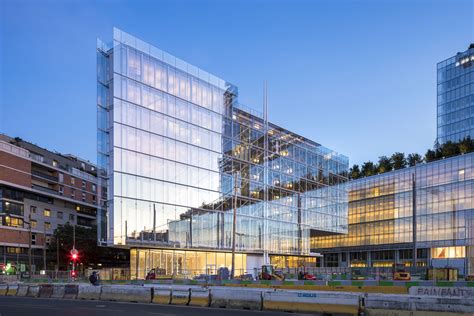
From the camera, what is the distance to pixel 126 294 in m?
28.9

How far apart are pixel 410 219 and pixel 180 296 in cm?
7235

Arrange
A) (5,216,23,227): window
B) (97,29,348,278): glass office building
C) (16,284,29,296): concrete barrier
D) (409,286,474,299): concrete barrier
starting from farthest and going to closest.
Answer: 1. (5,216,23,227): window
2. (97,29,348,278): glass office building
3. (16,284,29,296): concrete barrier
4. (409,286,474,299): concrete barrier

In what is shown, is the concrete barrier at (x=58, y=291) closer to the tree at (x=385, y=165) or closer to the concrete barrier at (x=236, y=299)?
the concrete barrier at (x=236, y=299)

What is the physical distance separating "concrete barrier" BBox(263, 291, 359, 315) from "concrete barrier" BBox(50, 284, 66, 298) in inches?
597

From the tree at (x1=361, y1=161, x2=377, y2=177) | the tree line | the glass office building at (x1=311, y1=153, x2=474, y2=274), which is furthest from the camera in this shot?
the tree at (x1=361, y1=161, x2=377, y2=177)

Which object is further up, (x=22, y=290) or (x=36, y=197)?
(x=36, y=197)

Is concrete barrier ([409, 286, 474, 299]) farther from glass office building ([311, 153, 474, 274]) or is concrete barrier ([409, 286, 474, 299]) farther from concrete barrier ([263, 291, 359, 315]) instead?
glass office building ([311, 153, 474, 274])

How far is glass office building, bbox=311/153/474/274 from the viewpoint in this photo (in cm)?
8225

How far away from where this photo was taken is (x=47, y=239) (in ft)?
321

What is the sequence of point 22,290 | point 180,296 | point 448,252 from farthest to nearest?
point 448,252, point 22,290, point 180,296

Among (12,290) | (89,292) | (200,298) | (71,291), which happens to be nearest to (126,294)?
(89,292)

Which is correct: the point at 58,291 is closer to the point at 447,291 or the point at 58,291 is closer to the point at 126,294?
the point at 126,294

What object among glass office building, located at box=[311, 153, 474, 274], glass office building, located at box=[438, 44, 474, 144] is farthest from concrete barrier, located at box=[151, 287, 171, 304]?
glass office building, located at box=[438, 44, 474, 144]

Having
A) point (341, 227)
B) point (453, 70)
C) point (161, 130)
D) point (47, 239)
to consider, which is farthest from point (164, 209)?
point (453, 70)
